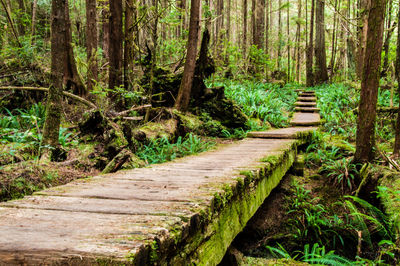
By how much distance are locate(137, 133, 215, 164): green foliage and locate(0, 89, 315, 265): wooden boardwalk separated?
1.96 metres

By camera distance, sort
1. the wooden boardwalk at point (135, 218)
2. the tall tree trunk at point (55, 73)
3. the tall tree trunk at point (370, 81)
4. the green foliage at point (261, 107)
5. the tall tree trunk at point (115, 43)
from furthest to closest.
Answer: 1. the green foliage at point (261, 107)
2. the tall tree trunk at point (115, 43)
3. the tall tree trunk at point (370, 81)
4. the tall tree trunk at point (55, 73)
5. the wooden boardwalk at point (135, 218)

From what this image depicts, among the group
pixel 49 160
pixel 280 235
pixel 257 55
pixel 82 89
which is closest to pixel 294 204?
pixel 280 235

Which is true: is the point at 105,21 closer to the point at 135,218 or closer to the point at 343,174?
the point at 343,174

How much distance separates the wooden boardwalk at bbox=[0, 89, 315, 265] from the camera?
1175mm

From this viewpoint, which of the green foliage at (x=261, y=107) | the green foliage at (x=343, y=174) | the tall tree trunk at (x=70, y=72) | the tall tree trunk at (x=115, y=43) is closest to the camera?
the green foliage at (x=343, y=174)

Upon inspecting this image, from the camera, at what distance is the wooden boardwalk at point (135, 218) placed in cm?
117

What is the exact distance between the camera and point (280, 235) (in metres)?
4.03

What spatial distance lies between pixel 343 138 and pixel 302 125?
1.50 meters

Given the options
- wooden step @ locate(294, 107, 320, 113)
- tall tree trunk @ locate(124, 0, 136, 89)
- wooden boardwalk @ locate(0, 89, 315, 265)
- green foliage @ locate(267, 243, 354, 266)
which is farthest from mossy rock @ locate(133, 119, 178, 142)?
wooden step @ locate(294, 107, 320, 113)

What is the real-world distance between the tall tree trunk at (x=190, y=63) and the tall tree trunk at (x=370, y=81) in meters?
3.86

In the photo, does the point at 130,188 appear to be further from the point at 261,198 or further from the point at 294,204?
the point at 294,204

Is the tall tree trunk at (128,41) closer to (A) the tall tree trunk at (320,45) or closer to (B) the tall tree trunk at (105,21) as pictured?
(B) the tall tree trunk at (105,21)

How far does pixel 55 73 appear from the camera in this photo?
4.16 m

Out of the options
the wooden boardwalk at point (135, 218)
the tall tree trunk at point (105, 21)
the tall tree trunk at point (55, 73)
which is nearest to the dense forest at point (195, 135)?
the tall tree trunk at point (55, 73)
